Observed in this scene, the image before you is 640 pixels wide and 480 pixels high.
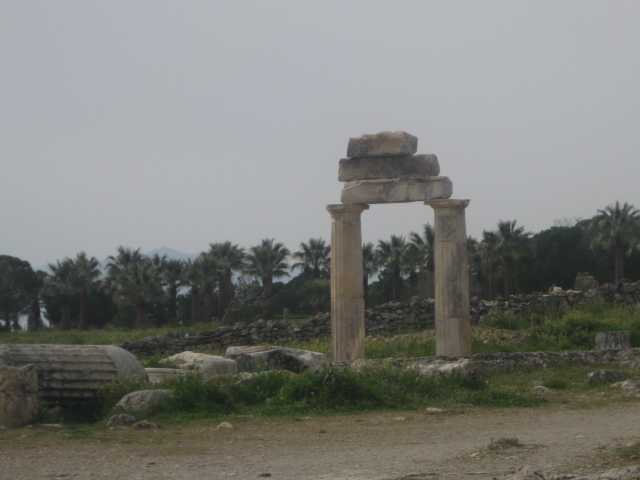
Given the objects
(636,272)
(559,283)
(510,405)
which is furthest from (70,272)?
(510,405)

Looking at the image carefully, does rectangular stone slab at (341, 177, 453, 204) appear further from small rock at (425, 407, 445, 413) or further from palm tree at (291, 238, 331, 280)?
palm tree at (291, 238, 331, 280)

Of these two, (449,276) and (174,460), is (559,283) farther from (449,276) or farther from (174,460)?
(174,460)

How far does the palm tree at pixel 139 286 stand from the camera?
48188 mm

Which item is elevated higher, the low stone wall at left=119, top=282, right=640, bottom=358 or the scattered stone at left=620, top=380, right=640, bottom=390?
the low stone wall at left=119, top=282, right=640, bottom=358

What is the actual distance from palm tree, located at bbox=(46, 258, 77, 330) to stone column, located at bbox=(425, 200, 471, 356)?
35.2 metres

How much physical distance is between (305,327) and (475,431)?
17.7 meters

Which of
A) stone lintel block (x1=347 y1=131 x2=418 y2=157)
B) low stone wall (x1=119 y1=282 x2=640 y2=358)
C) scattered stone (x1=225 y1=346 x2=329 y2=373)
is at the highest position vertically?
stone lintel block (x1=347 y1=131 x2=418 y2=157)

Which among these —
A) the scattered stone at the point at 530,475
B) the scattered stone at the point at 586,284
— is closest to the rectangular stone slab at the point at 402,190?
the scattered stone at the point at 530,475

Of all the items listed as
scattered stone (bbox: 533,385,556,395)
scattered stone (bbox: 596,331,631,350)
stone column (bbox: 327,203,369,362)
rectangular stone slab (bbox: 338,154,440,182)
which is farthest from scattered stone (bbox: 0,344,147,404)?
scattered stone (bbox: 596,331,631,350)

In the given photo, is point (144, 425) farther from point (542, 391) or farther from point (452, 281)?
point (452, 281)

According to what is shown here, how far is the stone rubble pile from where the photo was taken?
19609 mm

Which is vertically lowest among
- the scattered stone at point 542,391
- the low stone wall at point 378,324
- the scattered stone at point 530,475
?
the scattered stone at point 530,475

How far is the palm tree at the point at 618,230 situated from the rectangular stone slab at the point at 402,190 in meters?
25.9

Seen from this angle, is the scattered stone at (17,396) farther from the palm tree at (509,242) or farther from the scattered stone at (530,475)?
the palm tree at (509,242)
